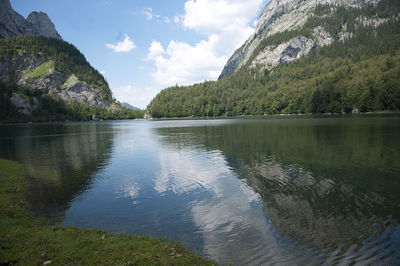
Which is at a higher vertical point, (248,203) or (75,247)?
(75,247)

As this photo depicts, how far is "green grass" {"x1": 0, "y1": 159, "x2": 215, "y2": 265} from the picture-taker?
860cm

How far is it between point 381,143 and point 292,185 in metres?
Result: 26.9

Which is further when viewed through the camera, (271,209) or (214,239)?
(271,209)

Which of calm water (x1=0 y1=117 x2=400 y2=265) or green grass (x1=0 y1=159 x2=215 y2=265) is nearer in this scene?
green grass (x1=0 y1=159 x2=215 y2=265)

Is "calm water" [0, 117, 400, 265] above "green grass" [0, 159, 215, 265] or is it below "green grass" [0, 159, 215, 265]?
below

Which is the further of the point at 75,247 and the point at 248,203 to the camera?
the point at 248,203

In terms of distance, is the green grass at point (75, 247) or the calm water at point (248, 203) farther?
the calm water at point (248, 203)

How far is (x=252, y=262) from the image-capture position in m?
9.24

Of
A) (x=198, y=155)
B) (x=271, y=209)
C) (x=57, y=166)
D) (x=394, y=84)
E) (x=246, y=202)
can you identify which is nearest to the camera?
(x=271, y=209)

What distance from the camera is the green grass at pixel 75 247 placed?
8602 millimetres

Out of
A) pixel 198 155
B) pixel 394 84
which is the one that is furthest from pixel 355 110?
pixel 198 155

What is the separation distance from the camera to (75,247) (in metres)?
9.56

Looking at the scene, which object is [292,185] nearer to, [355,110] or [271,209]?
[271,209]

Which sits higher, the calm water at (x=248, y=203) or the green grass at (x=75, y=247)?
the green grass at (x=75, y=247)
